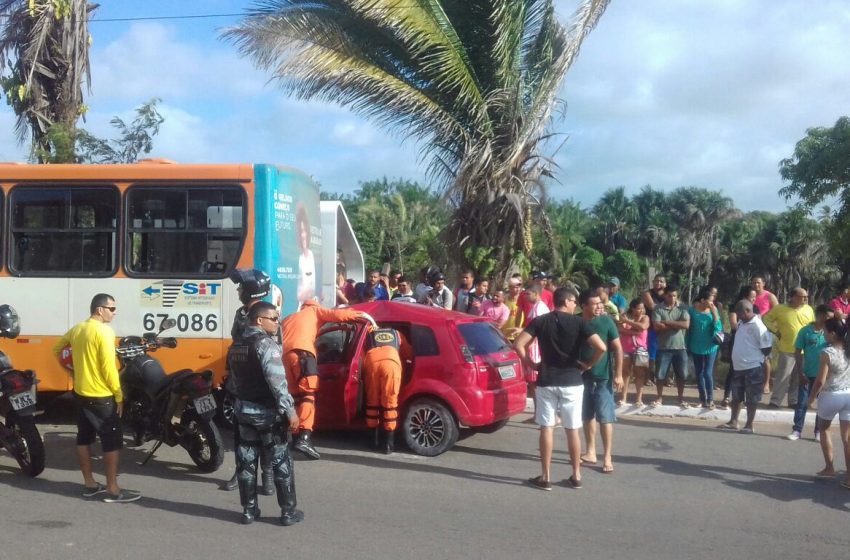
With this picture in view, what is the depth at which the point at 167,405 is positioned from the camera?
25.9ft

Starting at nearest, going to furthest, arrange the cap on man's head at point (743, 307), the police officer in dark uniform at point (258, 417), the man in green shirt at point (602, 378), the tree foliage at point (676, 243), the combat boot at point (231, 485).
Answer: the police officer in dark uniform at point (258, 417) → the combat boot at point (231, 485) → the man in green shirt at point (602, 378) → the cap on man's head at point (743, 307) → the tree foliage at point (676, 243)

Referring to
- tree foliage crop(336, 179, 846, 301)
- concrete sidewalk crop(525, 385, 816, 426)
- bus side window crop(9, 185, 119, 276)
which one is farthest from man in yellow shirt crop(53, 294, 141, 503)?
tree foliage crop(336, 179, 846, 301)

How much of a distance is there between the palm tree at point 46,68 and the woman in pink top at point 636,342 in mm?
10349

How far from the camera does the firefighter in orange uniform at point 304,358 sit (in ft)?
26.7

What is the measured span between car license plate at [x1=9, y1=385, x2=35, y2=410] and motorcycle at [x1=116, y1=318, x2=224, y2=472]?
0.87m

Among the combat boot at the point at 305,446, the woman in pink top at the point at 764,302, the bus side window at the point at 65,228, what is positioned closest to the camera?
the combat boot at the point at 305,446

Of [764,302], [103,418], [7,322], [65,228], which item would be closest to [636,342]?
[764,302]

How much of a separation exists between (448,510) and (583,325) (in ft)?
6.47

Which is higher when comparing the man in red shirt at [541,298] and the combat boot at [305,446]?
the man in red shirt at [541,298]

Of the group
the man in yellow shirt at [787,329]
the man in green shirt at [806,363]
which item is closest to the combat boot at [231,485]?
the man in green shirt at [806,363]

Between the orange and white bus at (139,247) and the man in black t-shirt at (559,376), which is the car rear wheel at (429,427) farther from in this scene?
the orange and white bus at (139,247)

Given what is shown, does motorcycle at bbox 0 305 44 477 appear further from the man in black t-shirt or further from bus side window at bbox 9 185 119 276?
the man in black t-shirt

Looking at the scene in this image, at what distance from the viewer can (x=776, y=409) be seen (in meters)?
11.6

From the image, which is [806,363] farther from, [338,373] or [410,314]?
[338,373]
